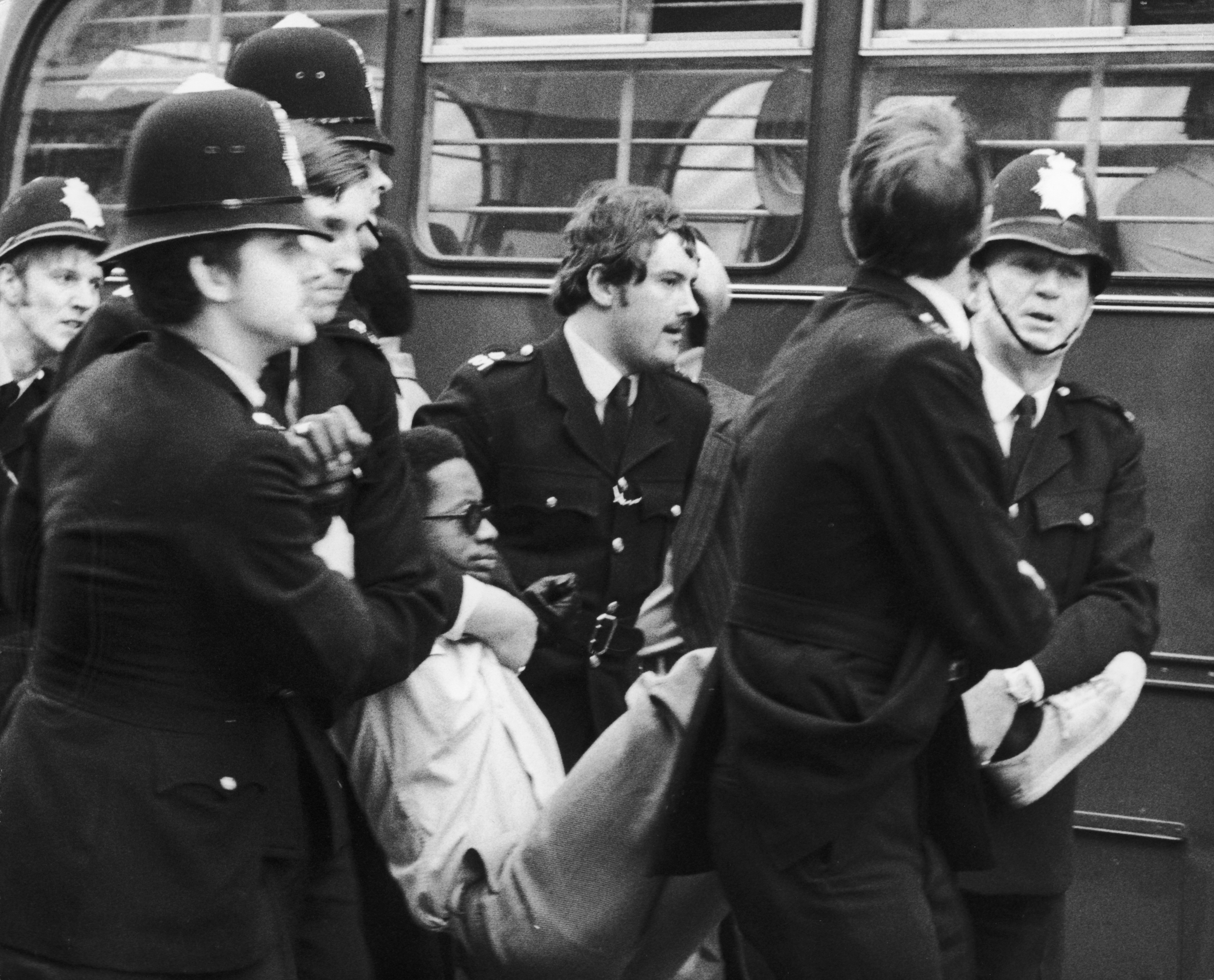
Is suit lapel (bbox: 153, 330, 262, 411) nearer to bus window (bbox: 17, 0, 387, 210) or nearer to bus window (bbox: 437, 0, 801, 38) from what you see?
bus window (bbox: 437, 0, 801, 38)

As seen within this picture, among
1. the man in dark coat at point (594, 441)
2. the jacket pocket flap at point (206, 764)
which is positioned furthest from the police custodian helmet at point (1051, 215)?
the jacket pocket flap at point (206, 764)

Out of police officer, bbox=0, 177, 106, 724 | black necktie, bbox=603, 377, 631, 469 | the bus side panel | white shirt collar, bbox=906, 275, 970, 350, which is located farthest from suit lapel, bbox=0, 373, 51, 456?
the bus side panel

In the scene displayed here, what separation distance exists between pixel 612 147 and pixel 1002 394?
195 centimetres

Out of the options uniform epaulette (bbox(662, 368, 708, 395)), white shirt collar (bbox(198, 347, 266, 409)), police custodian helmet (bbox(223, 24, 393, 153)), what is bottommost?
uniform epaulette (bbox(662, 368, 708, 395))

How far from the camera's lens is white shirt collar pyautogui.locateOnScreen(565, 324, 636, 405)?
4418 millimetres

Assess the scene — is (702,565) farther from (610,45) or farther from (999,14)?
(610,45)

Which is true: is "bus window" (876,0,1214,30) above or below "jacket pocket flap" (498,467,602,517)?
above

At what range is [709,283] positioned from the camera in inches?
193

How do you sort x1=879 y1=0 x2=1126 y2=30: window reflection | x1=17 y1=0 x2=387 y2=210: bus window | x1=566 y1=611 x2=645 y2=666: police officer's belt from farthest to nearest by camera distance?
x1=17 y1=0 x2=387 y2=210: bus window
x1=879 y1=0 x2=1126 y2=30: window reflection
x1=566 y1=611 x2=645 y2=666: police officer's belt

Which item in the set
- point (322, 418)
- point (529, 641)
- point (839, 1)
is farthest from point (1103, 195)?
point (322, 418)

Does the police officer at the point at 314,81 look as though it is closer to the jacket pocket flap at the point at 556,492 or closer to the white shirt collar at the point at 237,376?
the jacket pocket flap at the point at 556,492

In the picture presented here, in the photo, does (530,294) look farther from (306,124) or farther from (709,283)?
(306,124)

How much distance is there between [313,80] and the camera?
3.67m

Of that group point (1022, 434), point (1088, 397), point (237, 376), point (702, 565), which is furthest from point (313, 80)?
point (1088, 397)
